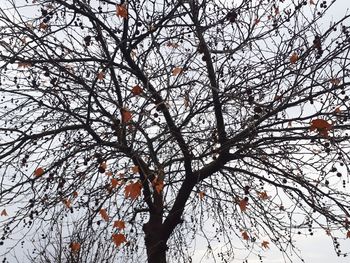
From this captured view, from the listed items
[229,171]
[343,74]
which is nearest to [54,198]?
[229,171]

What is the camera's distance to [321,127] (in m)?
4.92

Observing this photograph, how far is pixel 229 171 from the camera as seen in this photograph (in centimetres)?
695

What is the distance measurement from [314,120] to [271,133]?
1127 millimetres

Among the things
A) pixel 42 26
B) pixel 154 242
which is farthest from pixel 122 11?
pixel 154 242

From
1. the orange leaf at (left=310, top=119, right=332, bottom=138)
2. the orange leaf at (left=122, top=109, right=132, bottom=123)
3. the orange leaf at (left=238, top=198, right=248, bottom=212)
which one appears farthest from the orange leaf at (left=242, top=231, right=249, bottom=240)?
the orange leaf at (left=122, top=109, right=132, bottom=123)

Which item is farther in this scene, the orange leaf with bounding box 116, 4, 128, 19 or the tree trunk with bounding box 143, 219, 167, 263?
the tree trunk with bounding box 143, 219, 167, 263

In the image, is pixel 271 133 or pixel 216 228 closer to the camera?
pixel 271 133

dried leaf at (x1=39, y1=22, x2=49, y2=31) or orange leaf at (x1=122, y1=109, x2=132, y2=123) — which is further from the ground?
dried leaf at (x1=39, y1=22, x2=49, y2=31)

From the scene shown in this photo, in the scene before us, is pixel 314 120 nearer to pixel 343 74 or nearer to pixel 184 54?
pixel 343 74

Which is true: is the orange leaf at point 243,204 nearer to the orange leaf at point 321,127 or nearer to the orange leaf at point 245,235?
the orange leaf at point 245,235

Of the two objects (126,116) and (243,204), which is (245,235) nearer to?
(243,204)

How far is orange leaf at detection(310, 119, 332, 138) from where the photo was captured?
4.94 meters

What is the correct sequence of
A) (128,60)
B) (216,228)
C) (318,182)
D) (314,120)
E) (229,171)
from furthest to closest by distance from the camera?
(216,228) → (229,171) → (128,60) → (318,182) → (314,120)

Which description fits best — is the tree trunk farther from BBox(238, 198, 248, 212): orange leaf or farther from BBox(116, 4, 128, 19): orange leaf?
BBox(116, 4, 128, 19): orange leaf
